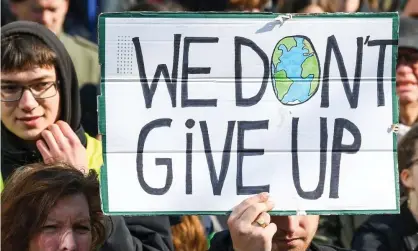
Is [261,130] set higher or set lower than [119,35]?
lower

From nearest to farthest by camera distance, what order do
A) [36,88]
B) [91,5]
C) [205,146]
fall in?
[205,146] < [36,88] < [91,5]

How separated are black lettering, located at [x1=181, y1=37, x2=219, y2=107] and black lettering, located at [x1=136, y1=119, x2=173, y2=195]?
0.08 m

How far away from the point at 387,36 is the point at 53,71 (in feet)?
4.48

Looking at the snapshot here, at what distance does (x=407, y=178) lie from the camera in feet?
16.8

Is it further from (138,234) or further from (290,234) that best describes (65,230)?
(290,234)

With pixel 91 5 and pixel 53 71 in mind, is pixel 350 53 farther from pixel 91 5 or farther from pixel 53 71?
pixel 91 5

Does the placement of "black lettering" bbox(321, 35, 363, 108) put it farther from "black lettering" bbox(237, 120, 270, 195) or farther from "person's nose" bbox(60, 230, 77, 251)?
"person's nose" bbox(60, 230, 77, 251)

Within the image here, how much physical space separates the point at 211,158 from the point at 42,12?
2.36 meters

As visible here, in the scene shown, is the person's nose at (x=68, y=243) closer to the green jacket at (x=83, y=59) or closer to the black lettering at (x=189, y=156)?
the black lettering at (x=189, y=156)

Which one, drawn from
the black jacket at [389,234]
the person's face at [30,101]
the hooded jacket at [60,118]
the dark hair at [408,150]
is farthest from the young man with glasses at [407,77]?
the person's face at [30,101]

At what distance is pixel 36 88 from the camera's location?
459cm

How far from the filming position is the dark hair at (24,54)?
15.0ft

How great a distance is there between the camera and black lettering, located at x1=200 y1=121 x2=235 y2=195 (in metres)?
3.68

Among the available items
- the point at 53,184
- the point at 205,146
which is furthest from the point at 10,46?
the point at 205,146
